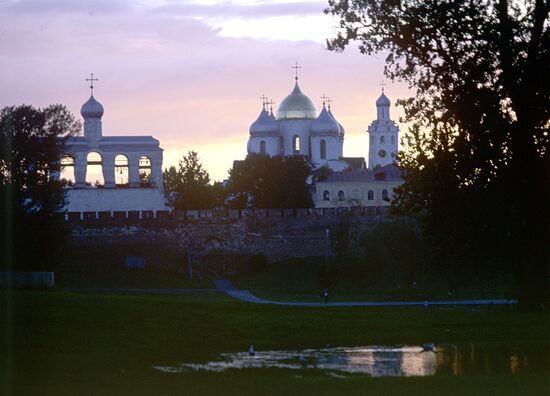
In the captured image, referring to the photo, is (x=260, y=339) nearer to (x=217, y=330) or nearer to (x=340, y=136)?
(x=217, y=330)

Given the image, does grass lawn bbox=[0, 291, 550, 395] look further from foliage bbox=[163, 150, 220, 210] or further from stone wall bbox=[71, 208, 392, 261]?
foliage bbox=[163, 150, 220, 210]

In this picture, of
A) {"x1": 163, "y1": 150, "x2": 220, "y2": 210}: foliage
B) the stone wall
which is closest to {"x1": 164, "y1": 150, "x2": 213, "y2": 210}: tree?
{"x1": 163, "y1": 150, "x2": 220, "y2": 210}: foliage

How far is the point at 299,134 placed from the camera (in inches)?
4680

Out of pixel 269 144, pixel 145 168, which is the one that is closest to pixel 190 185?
pixel 145 168

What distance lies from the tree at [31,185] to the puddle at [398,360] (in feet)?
62.0

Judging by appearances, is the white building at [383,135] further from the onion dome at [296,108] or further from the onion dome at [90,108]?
the onion dome at [90,108]

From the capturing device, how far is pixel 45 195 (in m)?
42.9

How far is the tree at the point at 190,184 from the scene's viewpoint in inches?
3526

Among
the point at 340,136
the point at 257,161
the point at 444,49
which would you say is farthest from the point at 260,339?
the point at 340,136

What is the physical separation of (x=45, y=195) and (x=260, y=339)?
2594 centimetres

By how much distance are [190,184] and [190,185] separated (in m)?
0.44

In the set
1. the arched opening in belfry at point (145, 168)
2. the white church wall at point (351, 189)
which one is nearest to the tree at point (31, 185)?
the arched opening in belfry at point (145, 168)

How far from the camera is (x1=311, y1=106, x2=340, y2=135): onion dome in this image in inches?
4646

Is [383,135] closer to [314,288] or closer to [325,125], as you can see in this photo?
[325,125]
